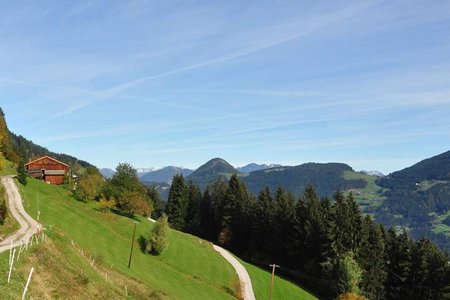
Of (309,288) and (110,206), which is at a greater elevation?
(110,206)

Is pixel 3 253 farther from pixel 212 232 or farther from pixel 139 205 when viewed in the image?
pixel 212 232

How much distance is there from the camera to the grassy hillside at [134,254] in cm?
5947

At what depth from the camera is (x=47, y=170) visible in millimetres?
135250

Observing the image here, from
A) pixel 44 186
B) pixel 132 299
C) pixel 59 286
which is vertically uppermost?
pixel 44 186

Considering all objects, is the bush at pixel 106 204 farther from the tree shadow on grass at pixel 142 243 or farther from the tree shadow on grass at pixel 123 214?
the tree shadow on grass at pixel 142 243

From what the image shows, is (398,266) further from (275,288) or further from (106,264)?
(106,264)

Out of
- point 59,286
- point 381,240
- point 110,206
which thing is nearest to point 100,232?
point 110,206

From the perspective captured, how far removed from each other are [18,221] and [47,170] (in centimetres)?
7644

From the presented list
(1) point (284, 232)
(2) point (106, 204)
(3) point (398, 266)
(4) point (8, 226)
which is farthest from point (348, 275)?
(4) point (8, 226)

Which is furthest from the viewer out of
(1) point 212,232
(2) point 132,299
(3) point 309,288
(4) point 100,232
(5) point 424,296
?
(1) point 212,232

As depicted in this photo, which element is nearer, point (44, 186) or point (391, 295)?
point (391, 295)

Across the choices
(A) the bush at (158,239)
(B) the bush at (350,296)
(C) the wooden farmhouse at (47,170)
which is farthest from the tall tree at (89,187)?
(B) the bush at (350,296)

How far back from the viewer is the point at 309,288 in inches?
3915

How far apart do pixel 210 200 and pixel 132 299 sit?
10587cm
